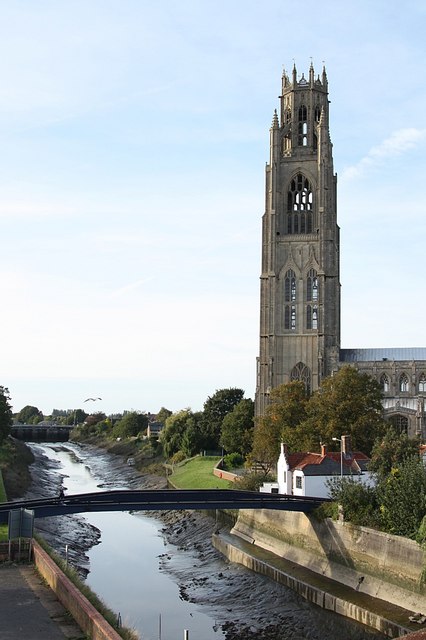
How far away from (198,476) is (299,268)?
36.6 meters

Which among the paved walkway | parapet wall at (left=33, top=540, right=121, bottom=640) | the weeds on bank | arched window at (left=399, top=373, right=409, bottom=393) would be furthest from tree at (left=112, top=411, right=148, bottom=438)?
the paved walkway

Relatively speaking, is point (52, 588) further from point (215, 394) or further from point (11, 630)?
point (215, 394)

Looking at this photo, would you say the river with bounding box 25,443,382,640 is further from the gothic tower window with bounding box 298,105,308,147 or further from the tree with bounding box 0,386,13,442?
the gothic tower window with bounding box 298,105,308,147

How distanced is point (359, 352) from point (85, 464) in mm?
55289

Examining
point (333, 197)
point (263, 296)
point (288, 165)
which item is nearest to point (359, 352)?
point (263, 296)

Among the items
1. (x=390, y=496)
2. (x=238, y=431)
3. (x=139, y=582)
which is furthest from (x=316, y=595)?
(x=238, y=431)

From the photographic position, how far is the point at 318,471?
52.9 m

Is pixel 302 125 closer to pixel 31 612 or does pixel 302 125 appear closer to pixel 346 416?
pixel 346 416

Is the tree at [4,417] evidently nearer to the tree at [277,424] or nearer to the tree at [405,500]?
the tree at [277,424]

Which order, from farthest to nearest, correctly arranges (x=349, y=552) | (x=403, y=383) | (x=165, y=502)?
(x=403, y=383) → (x=165, y=502) → (x=349, y=552)

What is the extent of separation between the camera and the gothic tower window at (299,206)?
10956cm

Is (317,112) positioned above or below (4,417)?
above

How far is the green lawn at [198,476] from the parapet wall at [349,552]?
19.1 metres

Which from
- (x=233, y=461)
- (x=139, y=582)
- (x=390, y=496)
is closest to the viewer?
(x=390, y=496)
